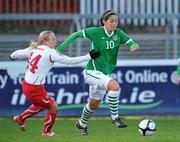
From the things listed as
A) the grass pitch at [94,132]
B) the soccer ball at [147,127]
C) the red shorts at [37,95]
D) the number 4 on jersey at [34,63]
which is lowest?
the grass pitch at [94,132]

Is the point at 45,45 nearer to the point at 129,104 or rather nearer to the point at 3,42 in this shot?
the point at 129,104

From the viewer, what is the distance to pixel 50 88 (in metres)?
18.5

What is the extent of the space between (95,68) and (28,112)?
4.59ft

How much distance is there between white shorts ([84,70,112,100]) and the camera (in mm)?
13703

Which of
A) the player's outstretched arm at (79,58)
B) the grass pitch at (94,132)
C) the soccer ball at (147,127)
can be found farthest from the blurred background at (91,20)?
the player's outstretched arm at (79,58)

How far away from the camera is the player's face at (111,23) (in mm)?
13869

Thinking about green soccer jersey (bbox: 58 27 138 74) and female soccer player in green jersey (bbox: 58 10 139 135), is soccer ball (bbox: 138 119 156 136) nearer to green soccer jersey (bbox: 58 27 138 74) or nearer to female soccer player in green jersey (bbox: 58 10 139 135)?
female soccer player in green jersey (bbox: 58 10 139 135)

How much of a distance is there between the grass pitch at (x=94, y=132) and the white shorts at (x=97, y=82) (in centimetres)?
71

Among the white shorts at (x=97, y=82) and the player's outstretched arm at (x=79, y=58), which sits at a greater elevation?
the player's outstretched arm at (x=79, y=58)

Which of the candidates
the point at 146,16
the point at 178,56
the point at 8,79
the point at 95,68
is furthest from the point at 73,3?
the point at 95,68

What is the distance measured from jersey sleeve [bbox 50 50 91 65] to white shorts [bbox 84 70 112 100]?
847mm

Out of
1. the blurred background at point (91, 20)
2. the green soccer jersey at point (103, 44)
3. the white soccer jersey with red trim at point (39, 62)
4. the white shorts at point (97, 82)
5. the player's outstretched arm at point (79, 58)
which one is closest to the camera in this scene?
the player's outstretched arm at point (79, 58)

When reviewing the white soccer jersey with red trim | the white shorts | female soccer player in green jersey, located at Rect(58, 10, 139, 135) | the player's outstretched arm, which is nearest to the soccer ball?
female soccer player in green jersey, located at Rect(58, 10, 139, 135)

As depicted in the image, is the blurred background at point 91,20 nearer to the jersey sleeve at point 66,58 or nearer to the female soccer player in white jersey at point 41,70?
the female soccer player in white jersey at point 41,70
